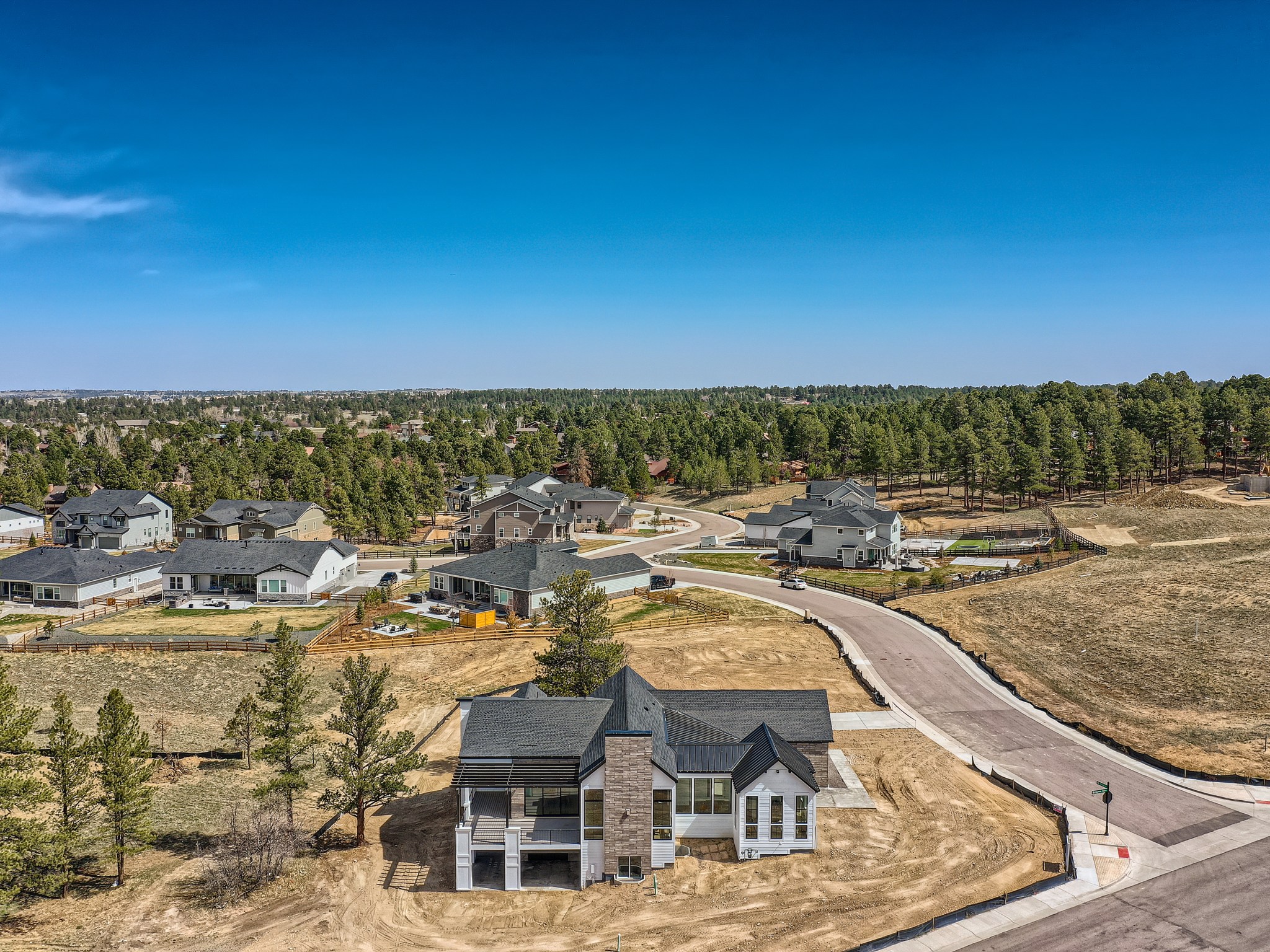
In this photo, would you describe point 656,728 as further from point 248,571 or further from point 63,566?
point 63,566

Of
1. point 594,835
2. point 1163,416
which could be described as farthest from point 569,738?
point 1163,416

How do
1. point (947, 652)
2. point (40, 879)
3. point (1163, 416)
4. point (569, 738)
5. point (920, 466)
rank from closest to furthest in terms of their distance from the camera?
point (40, 879), point (569, 738), point (947, 652), point (1163, 416), point (920, 466)

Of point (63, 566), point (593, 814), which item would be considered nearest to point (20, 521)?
point (63, 566)

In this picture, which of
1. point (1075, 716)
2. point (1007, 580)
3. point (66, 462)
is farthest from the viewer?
point (66, 462)

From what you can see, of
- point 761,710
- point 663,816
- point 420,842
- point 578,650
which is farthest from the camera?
point 578,650

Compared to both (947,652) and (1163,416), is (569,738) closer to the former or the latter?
(947,652)

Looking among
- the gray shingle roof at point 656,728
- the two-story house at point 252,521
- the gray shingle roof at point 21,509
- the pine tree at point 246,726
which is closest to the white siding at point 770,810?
the gray shingle roof at point 656,728

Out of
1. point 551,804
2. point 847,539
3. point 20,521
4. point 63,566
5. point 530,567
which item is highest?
point 530,567

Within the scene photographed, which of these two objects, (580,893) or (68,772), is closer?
(68,772)
